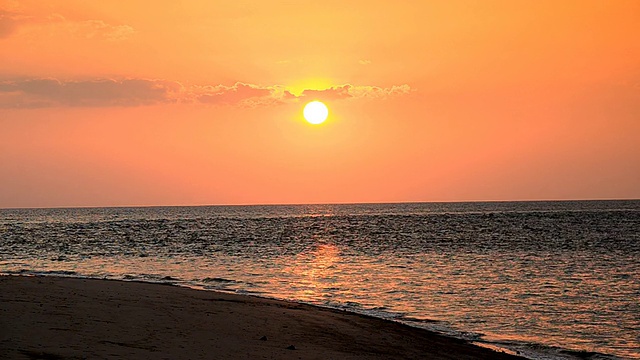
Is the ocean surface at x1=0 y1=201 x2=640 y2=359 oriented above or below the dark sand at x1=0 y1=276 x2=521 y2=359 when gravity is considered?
below

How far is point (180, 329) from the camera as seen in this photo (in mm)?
16562

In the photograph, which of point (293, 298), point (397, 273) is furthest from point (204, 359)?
point (397, 273)

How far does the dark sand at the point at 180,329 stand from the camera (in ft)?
44.5

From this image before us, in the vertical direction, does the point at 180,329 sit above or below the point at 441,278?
above

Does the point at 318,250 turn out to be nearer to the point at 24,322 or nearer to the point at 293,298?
the point at 293,298

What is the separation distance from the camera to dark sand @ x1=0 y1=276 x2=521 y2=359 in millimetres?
13570

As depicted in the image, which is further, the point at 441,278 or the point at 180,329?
the point at 441,278

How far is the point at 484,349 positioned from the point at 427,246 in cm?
4325

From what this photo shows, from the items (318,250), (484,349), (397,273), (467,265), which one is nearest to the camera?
(484,349)

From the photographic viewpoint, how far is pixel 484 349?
18.8 meters

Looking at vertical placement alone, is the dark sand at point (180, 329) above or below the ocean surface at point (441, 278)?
above

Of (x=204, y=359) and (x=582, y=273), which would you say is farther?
(x=582, y=273)

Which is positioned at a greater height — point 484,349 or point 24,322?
point 24,322

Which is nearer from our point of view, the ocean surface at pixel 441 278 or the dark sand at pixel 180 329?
the dark sand at pixel 180 329
